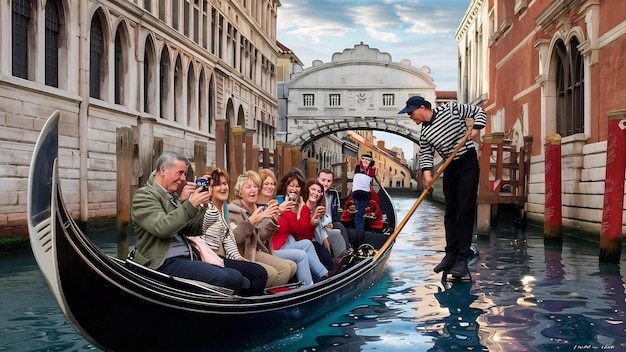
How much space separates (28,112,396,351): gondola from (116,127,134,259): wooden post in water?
4.17m

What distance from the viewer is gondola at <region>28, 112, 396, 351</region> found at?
2.34 meters

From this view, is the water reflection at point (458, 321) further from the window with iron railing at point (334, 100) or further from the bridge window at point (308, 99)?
the bridge window at point (308, 99)

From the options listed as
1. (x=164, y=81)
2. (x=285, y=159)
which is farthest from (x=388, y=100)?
(x=285, y=159)

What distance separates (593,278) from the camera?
575cm

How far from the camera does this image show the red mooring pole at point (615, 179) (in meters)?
5.98

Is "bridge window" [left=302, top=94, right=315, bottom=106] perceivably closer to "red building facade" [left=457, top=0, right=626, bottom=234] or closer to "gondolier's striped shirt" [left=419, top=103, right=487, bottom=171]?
"red building facade" [left=457, top=0, right=626, bottom=234]

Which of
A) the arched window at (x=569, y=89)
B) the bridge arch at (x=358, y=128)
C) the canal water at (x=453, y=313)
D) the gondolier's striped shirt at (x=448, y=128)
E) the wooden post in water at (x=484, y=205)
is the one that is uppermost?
the bridge arch at (x=358, y=128)

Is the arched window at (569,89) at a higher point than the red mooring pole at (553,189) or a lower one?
higher

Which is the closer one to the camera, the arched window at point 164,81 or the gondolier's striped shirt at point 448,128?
the gondolier's striped shirt at point 448,128

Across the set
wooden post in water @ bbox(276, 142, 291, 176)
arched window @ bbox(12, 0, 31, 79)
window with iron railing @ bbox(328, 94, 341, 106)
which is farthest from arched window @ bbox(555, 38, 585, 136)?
window with iron railing @ bbox(328, 94, 341, 106)

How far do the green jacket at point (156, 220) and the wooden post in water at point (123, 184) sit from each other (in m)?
4.19

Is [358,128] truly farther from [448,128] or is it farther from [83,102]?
[448,128]

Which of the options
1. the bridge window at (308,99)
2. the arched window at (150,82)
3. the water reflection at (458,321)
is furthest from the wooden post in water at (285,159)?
the bridge window at (308,99)

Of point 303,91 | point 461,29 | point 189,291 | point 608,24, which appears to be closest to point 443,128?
point 189,291
